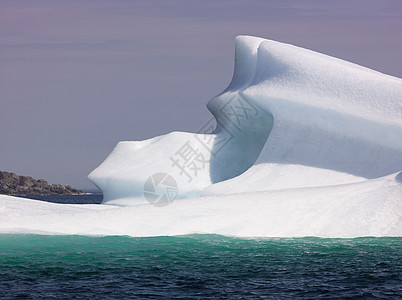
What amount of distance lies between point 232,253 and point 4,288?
6258 millimetres

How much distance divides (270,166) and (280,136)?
1365 mm

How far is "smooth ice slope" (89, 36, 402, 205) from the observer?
87.5 ft

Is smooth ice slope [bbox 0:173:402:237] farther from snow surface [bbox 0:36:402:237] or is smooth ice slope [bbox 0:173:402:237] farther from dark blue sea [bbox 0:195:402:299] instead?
dark blue sea [bbox 0:195:402:299]

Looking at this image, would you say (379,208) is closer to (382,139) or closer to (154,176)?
(382,139)

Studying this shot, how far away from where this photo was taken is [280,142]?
28.0 metres

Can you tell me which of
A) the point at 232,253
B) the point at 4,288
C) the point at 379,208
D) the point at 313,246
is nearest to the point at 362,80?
the point at 379,208

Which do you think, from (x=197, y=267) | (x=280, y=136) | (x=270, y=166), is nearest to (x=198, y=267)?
(x=197, y=267)

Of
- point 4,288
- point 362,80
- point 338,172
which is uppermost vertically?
point 362,80

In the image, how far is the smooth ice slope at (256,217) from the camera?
20266 mm

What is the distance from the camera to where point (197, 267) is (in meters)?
15.6

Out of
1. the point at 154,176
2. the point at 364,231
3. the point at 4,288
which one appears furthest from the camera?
the point at 154,176
